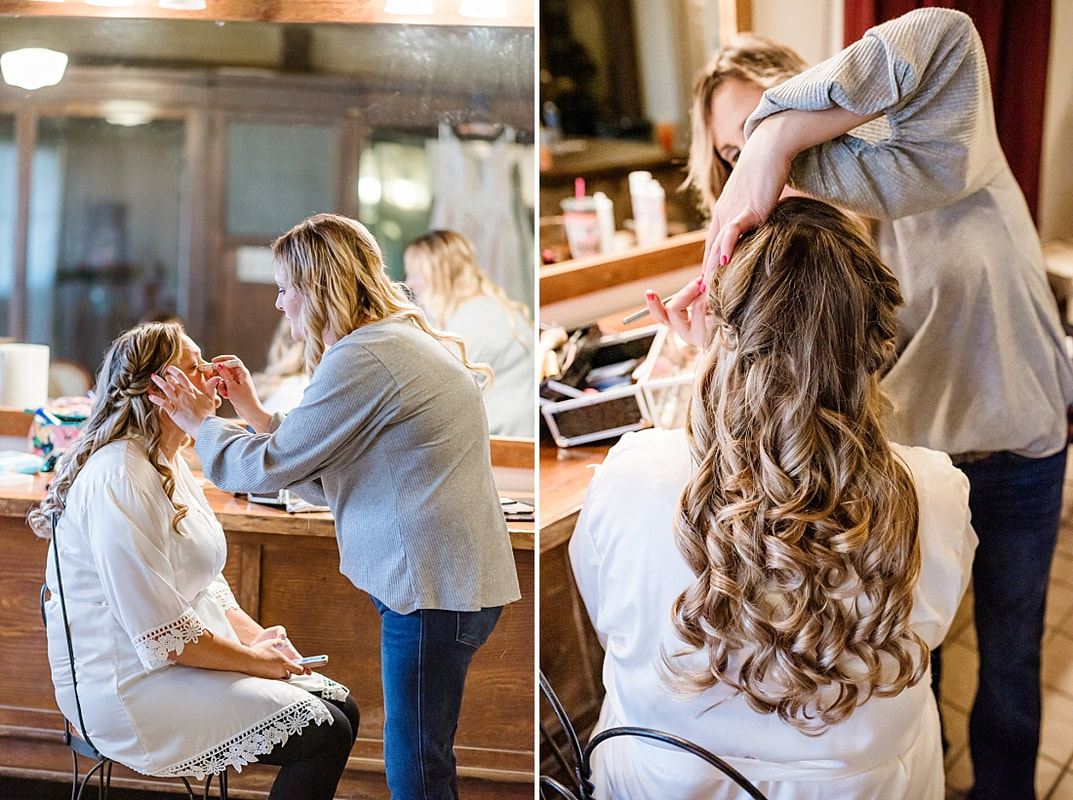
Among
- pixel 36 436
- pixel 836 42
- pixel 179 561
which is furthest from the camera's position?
pixel 36 436

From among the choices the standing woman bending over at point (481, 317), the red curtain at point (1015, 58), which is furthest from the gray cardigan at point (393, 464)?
the red curtain at point (1015, 58)

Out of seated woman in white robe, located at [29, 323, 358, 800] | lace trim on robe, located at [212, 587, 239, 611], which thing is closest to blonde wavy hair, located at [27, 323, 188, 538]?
seated woman in white robe, located at [29, 323, 358, 800]

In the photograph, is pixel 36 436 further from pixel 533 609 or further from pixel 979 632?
pixel 979 632

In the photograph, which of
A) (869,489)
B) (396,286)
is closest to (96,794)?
(396,286)

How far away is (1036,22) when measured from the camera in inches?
42.6

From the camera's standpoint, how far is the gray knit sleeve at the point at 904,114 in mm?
982

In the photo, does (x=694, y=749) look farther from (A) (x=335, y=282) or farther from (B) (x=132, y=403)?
(B) (x=132, y=403)

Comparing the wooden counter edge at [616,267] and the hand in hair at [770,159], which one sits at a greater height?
the hand in hair at [770,159]

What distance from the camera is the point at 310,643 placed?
1.30m

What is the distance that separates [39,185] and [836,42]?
130 centimetres

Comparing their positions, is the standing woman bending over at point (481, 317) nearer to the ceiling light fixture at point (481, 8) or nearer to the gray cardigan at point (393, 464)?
the gray cardigan at point (393, 464)

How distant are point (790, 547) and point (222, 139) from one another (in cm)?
111

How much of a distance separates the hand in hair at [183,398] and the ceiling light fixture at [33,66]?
0.56 m

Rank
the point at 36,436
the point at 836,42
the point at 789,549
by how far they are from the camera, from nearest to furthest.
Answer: the point at 789,549, the point at 836,42, the point at 36,436
